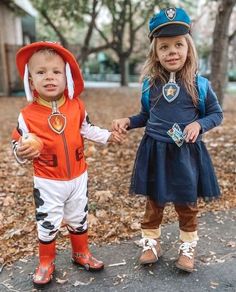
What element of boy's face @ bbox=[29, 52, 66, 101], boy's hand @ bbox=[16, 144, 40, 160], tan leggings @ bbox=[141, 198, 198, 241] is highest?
boy's face @ bbox=[29, 52, 66, 101]

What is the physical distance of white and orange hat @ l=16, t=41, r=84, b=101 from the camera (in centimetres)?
237

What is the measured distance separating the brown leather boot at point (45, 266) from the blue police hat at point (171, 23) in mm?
1581

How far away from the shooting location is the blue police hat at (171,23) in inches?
96.5

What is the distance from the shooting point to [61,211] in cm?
259

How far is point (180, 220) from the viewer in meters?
2.84

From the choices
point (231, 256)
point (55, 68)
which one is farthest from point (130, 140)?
point (55, 68)

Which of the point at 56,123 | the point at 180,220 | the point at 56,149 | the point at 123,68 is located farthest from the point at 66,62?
the point at 123,68

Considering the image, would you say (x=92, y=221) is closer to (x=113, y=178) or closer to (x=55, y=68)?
(x=113, y=178)

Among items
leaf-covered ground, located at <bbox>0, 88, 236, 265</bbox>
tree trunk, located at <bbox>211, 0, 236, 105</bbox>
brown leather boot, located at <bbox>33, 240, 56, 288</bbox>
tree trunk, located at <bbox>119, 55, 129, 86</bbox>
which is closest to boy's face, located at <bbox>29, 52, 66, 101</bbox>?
brown leather boot, located at <bbox>33, 240, 56, 288</bbox>

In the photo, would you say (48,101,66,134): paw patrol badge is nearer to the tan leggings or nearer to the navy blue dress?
the navy blue dress

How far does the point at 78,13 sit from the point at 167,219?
51.0ft

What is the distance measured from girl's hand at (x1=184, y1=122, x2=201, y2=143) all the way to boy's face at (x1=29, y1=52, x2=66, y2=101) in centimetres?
84

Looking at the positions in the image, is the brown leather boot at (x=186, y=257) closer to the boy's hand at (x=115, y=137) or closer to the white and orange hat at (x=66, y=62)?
the boy's hand at (x=115, y=137)

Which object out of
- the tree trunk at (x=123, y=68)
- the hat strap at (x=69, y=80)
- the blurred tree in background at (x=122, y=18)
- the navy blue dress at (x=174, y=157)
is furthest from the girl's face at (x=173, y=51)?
the tree trunk at (x=123, y=68)
